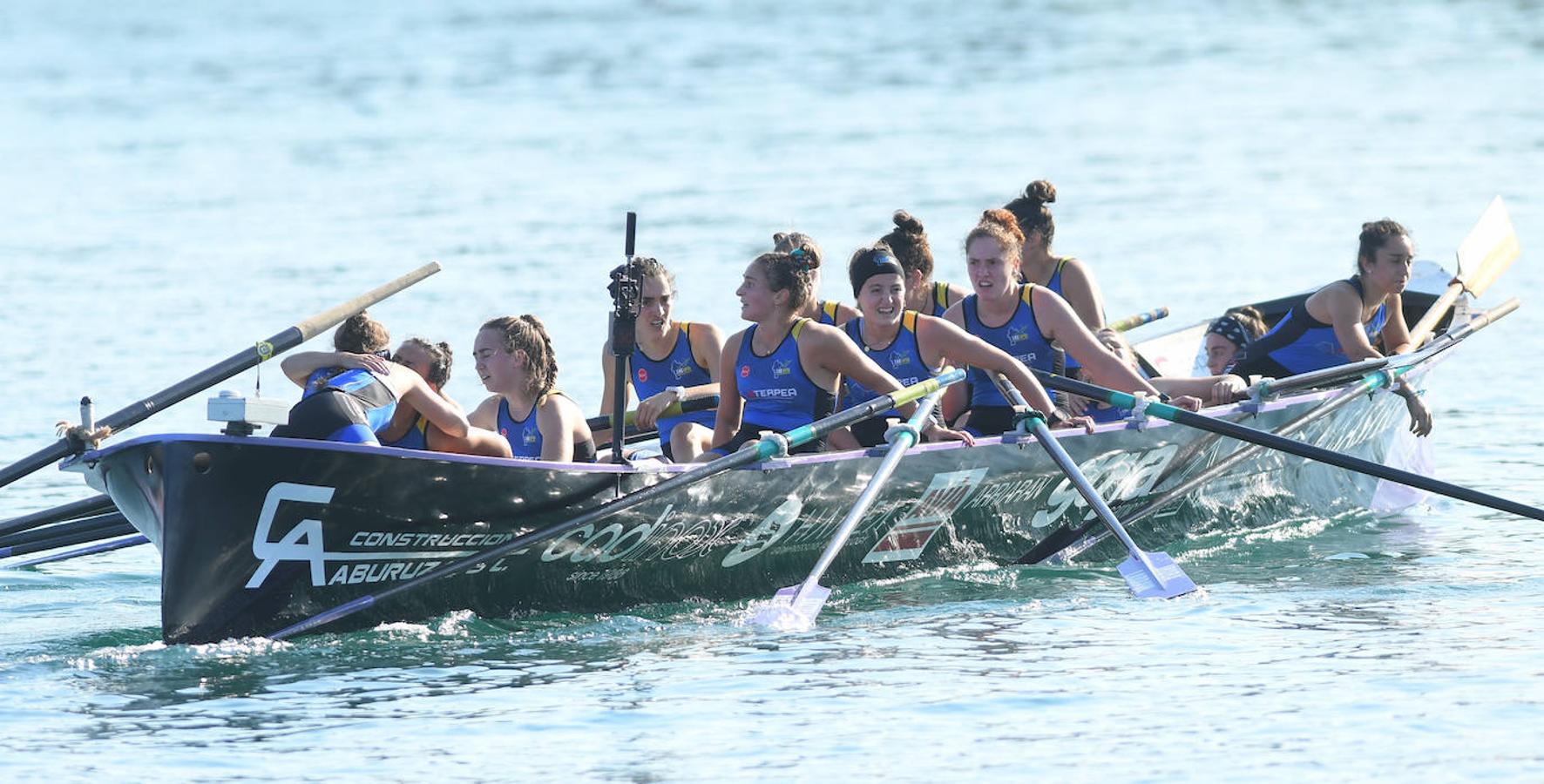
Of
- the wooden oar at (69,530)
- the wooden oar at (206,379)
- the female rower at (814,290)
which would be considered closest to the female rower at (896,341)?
the female rower at (814,290)

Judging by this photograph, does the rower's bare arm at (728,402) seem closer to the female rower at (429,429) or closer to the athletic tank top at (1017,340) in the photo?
the female rower at (429,429)

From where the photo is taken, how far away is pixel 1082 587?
10320 millimetres

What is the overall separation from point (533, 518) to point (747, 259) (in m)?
13.8

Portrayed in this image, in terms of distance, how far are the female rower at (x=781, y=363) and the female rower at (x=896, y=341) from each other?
32 cm

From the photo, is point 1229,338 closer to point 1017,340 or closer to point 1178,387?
point 1178,387

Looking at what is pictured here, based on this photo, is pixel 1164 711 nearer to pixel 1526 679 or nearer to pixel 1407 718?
pixel 1407 718

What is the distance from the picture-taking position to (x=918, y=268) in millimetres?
11312

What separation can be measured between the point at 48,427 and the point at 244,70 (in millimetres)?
27761

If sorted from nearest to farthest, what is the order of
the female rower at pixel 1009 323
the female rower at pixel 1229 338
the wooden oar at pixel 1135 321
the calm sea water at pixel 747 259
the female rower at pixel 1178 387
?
1. the calm sea water at pixel 747 259
2. the female rower at pixel 1009 323
3. the female rower at pixel 1178 387
4. the female rower at pixel 1229 338
5. the wooden oar at pixel 1135 321

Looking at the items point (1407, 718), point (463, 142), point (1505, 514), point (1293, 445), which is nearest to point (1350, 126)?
point (463, 142)

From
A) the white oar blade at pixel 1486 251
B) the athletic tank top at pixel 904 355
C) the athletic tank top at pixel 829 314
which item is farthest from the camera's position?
the white oar blade at pixel 1486 251

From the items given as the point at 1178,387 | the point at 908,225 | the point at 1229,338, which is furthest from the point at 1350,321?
the point at 908,225

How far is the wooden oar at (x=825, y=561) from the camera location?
909 cm

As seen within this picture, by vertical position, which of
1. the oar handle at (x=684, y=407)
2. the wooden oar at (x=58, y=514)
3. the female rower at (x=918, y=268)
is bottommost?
the wooden oar at (x=58, y=514)
